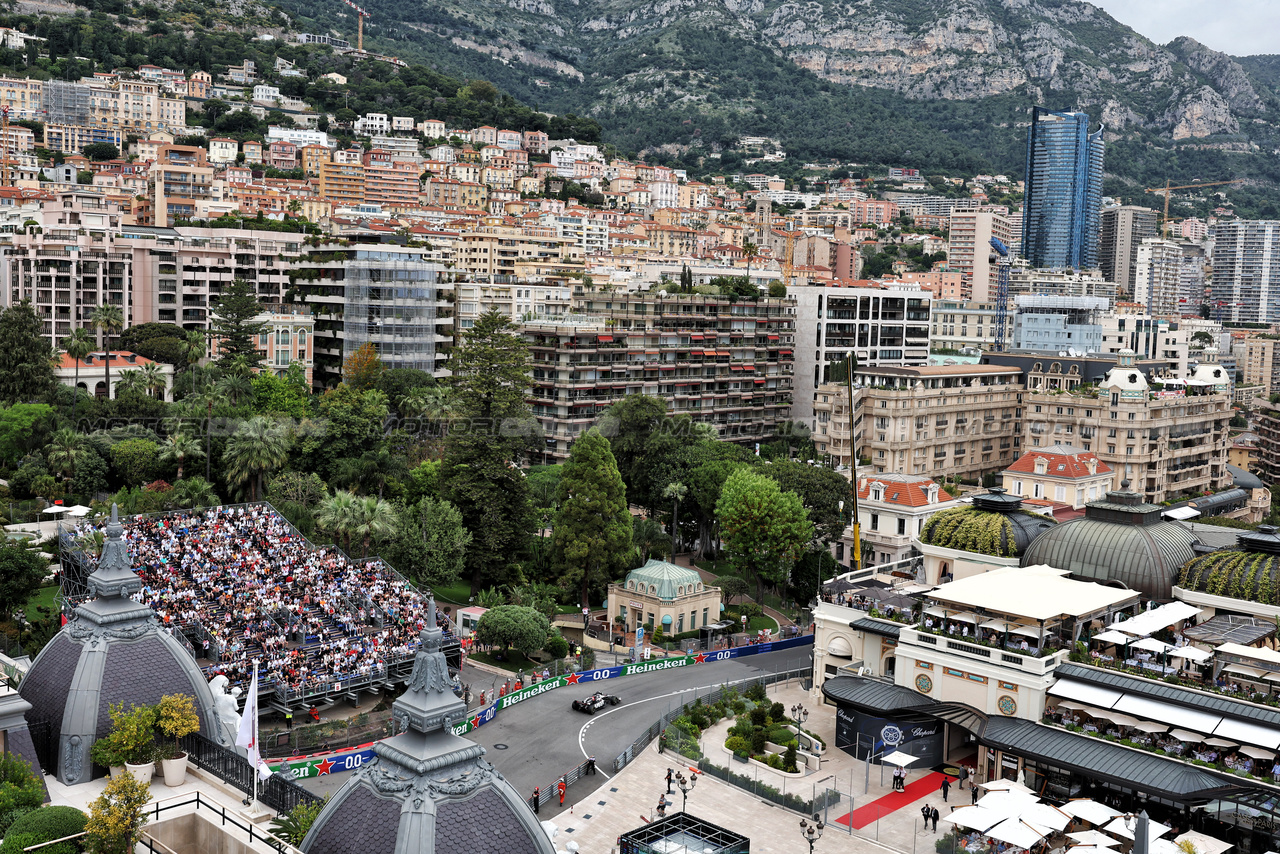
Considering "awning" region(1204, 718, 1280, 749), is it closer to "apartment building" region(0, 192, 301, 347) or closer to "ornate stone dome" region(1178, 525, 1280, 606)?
"ornate stone dome" region(1178, 525, 1280, 606)

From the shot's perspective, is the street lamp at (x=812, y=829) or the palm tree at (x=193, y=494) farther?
the palm tree at (x=193, y=494)

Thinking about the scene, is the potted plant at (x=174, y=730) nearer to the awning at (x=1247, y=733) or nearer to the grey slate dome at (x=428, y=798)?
the grey slate dome at (x=428, y=798)

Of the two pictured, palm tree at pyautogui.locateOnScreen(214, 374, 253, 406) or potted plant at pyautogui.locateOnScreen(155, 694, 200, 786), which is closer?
potted plant at pyautogui.locateOnScreen(155, 694, 200, 786)

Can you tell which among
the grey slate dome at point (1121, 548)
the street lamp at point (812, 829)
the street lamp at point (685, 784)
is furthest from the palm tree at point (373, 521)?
the grey slate dome at point (1121, 548)

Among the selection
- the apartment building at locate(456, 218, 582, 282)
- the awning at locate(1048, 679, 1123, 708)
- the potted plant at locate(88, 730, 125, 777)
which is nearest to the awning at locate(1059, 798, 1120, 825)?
the awning at locate(1048, 679, 1123, 708)

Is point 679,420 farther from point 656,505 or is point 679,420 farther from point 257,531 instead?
point 257,531

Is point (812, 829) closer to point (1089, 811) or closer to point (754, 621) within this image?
point (1089, 811)

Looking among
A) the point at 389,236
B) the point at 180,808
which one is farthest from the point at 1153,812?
the point at 389,236
